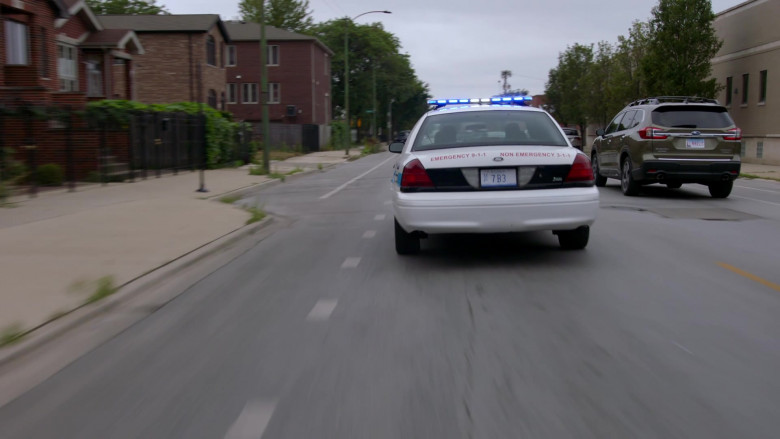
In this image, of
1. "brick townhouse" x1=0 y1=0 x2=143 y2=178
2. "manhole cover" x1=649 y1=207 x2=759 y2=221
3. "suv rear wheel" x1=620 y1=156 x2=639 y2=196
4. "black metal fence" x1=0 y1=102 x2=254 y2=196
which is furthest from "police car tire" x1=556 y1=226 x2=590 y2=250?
"brick townhouse" x1=0 y1=0 x2=143 y2=178

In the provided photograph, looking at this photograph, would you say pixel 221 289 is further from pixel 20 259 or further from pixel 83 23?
pixel 83 23

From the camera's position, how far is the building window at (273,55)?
58344 mm

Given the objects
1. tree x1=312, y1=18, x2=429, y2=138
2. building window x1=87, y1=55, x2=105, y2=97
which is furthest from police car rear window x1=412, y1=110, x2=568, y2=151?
tree x1=312, y1=18, x2=429, y2=138

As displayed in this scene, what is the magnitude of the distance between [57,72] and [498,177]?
2164 cm

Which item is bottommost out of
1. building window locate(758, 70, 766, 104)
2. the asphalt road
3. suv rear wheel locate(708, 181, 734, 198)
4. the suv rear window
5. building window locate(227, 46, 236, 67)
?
the asphalt road

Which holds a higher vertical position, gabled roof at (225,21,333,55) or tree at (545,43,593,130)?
gabled roof at (225,21,333,55)

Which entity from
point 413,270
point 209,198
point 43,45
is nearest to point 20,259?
point 413,270

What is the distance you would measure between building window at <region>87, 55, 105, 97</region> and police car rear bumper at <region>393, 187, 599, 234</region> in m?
25.0

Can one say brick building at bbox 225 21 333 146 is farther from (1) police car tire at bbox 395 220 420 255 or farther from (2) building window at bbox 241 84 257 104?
(1) police car tire at bbox 395 220 420 255

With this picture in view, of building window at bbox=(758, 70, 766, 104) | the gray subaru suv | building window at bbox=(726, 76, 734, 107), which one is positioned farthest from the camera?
building window at bbox=(726, 76, 734, 107)

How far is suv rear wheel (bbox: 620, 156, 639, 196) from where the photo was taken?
15.3 meters

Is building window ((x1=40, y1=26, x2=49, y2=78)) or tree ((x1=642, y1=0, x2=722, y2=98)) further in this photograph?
tree ((x1=642, y1=0, x2=722, y2=98))

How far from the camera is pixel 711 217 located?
12109 millimetres

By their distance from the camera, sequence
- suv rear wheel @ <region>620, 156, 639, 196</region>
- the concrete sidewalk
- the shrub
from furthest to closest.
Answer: the shrub → suv rear wheel @ <region>620, 156, 639, 196</region> → the concrete sidewalk
